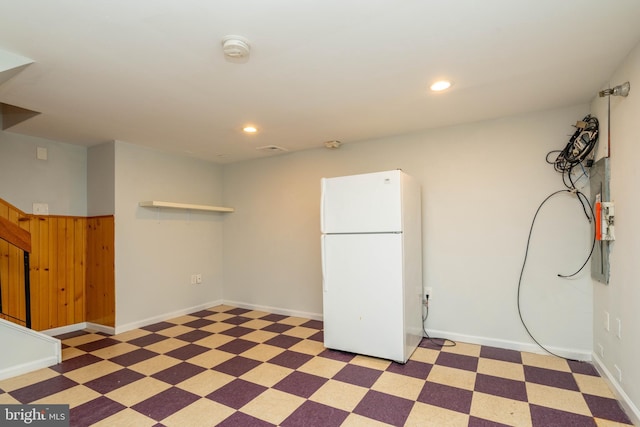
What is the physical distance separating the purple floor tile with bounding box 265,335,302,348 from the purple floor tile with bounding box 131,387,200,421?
1084 millimetres

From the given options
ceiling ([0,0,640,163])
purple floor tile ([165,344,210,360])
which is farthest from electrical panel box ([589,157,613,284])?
purple floor tile ([165,344,210,360])

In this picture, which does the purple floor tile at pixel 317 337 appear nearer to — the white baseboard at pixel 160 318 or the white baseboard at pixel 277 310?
the white baseboard at pixel 277 310

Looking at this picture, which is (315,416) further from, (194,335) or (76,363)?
(76,363)

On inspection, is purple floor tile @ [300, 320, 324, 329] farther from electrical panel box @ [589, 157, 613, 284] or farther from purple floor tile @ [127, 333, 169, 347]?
electrical panel box @ [589, 157, 613, 284]

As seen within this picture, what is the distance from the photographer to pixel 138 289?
3.89 m

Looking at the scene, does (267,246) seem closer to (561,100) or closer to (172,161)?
(172,161)

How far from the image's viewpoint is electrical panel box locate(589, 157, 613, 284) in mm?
2316

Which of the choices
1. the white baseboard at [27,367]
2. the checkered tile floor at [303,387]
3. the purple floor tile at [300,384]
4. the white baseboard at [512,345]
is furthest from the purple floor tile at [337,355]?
the white baseboard at [27,367]

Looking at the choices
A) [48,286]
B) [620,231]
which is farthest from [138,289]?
[620,231]

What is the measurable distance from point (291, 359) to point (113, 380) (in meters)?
1.40

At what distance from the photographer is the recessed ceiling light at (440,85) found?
2348 mm

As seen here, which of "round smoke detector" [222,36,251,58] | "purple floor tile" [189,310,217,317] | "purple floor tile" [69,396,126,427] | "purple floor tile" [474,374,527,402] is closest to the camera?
"round smoke detector" [222,36,251,58]

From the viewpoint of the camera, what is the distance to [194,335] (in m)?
3.57

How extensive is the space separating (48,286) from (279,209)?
2.75 m
